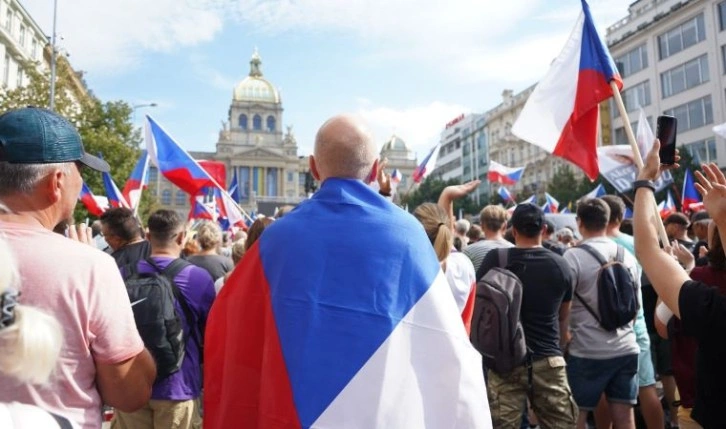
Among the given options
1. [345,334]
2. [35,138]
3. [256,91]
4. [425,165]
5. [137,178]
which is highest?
[256,91]

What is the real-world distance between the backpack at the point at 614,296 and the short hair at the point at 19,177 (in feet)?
11.9

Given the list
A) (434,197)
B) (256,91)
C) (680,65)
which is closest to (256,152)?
(256,91)

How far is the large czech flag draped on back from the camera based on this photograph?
1911mm

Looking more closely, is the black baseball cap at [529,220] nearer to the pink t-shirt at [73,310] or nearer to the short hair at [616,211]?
the short hair at [616,211]

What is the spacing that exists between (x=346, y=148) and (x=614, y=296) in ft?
9.18

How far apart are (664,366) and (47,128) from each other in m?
5.69

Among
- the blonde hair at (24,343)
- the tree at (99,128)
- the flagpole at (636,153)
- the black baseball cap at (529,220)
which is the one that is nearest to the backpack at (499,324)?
the black baseball cap at (529,220)

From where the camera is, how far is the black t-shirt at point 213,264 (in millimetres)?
4891

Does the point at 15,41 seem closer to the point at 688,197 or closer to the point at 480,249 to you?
the point at 688,197

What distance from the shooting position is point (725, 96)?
33.5 m

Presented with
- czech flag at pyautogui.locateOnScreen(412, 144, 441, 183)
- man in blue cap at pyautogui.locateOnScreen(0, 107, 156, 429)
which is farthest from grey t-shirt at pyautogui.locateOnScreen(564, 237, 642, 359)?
czech flag at pyautogui.locateOnScreen(412, 144, 441, 183)

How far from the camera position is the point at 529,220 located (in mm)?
4016

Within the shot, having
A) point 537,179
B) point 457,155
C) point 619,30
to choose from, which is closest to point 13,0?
point 619,30

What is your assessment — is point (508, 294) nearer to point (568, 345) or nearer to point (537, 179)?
point (568, 345)
